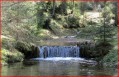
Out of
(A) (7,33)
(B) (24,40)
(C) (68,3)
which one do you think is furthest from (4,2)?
(C) (68,3)

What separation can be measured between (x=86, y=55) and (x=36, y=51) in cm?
350

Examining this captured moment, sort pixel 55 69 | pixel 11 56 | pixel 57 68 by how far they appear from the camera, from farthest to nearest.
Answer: pixel 11 56 < pixel 57 68 < pixel 55 69

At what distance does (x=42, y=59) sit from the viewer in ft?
88.2

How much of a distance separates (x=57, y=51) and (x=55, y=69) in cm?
678

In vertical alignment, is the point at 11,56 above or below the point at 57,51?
above

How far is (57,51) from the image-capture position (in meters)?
28.1

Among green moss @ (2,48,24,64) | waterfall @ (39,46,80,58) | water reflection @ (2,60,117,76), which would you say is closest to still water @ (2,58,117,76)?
water reflection @ (2,60,117,76)

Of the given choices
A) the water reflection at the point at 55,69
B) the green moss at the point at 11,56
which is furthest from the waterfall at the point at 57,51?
the water reflection at the point at 55,69

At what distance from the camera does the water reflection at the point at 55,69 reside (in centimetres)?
1967

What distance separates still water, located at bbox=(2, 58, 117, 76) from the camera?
64.4 ft

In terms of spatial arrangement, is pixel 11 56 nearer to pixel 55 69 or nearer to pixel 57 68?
pixel 57 68

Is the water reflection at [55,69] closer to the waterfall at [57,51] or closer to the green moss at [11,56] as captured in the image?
the green moss at [11,56]

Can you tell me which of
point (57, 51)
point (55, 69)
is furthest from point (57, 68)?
point (57, 51)

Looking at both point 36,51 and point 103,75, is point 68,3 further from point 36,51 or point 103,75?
point 103,75
